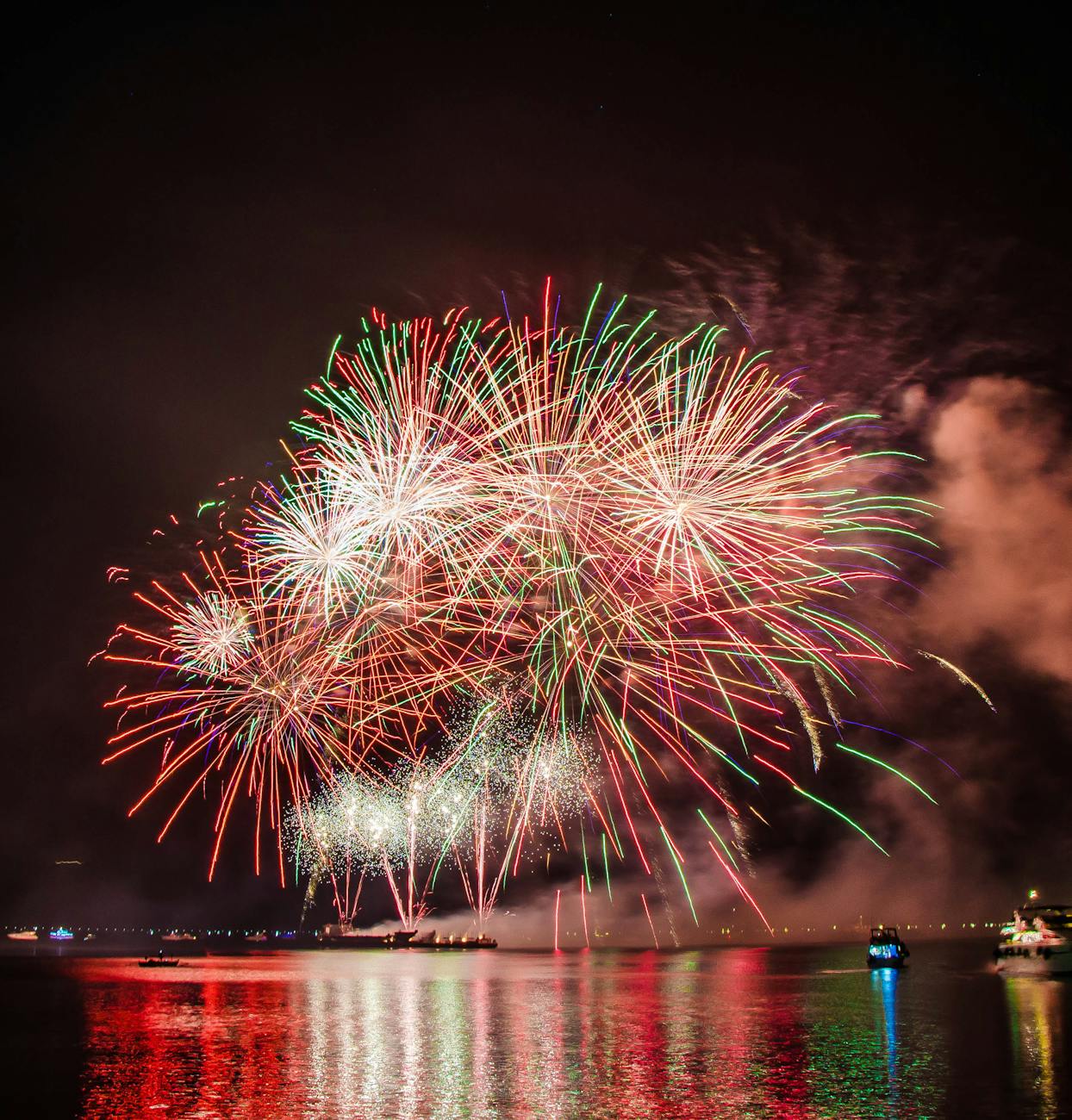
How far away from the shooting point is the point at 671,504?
29.1 meters

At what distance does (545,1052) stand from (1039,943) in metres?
52.0

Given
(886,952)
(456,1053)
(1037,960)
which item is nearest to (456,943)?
(886,952)

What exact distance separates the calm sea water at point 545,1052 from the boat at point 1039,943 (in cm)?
680

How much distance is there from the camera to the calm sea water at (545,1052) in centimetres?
2361

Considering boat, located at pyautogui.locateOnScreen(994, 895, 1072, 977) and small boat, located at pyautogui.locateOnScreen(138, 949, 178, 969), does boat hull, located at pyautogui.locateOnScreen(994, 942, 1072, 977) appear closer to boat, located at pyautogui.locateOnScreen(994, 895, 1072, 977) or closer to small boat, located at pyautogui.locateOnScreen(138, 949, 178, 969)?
boat, located at pyautogui.locateOnScreen(994, 895, 1072, 977)

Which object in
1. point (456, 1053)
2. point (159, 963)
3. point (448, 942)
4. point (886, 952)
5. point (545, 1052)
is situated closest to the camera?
point (456, 1053)

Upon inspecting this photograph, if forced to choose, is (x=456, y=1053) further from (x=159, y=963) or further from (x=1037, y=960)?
(x=159, y=963)

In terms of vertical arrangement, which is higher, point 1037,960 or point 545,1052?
point 545,1052

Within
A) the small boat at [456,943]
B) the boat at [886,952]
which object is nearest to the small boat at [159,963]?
the small boat at [456,943]

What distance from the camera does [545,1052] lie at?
104 feet

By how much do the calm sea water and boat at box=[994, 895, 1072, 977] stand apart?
22.3ft

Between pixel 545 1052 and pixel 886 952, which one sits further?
pixel 886 952

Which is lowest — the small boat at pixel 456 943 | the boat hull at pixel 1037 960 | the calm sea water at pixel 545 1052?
the small boat at pixel 456 943

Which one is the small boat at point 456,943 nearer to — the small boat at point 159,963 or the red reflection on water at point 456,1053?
the small boat at point 159,963
